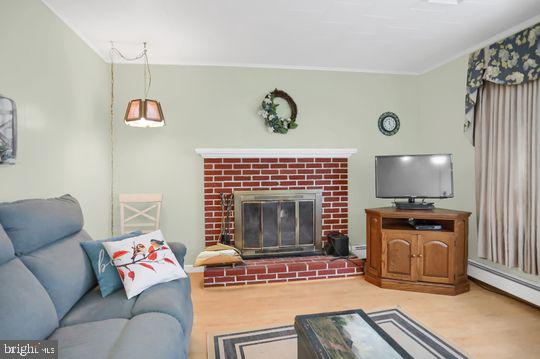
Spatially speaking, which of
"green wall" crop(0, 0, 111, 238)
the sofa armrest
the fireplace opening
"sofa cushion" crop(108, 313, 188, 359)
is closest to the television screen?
the fireplace opening

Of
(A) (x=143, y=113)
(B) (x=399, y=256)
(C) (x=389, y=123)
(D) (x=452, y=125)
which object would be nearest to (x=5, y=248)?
(A) (x=143, y=113)

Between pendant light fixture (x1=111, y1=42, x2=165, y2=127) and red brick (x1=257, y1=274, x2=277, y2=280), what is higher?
pendant light fixture (x1=111, y1=42, x2=165, y2=127)

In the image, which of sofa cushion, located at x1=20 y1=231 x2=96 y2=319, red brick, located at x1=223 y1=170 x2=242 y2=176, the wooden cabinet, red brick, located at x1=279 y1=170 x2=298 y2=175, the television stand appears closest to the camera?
sofa cushion, located at x1=20 y1=231 x2=96 y2=319

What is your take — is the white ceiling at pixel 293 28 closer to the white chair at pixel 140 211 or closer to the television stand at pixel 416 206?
the white chair at pixel 140 211

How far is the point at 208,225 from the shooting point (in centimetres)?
367

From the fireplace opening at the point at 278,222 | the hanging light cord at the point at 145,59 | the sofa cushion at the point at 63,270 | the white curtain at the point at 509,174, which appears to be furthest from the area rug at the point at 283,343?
the hanging light cord at the point at 145,59

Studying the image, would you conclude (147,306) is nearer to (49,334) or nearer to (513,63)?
(49,334)

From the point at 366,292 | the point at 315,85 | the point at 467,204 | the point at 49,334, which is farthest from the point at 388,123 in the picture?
the point at 49,334

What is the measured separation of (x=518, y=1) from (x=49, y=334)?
12.3 feet

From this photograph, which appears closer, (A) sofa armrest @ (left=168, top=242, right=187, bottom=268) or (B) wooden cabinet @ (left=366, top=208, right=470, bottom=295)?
(A) sofa armrest @ (left=168, top=242, right=187, bottom=268)

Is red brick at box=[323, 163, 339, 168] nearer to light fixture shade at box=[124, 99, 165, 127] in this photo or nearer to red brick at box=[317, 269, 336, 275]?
red brick at box=[317, 269, 336, 275]

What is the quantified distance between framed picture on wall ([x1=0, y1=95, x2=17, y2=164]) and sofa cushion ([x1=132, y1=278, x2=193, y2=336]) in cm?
Answer: 119

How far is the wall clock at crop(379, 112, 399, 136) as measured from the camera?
407 centimetres

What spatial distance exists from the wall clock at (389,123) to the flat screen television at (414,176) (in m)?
0.81
